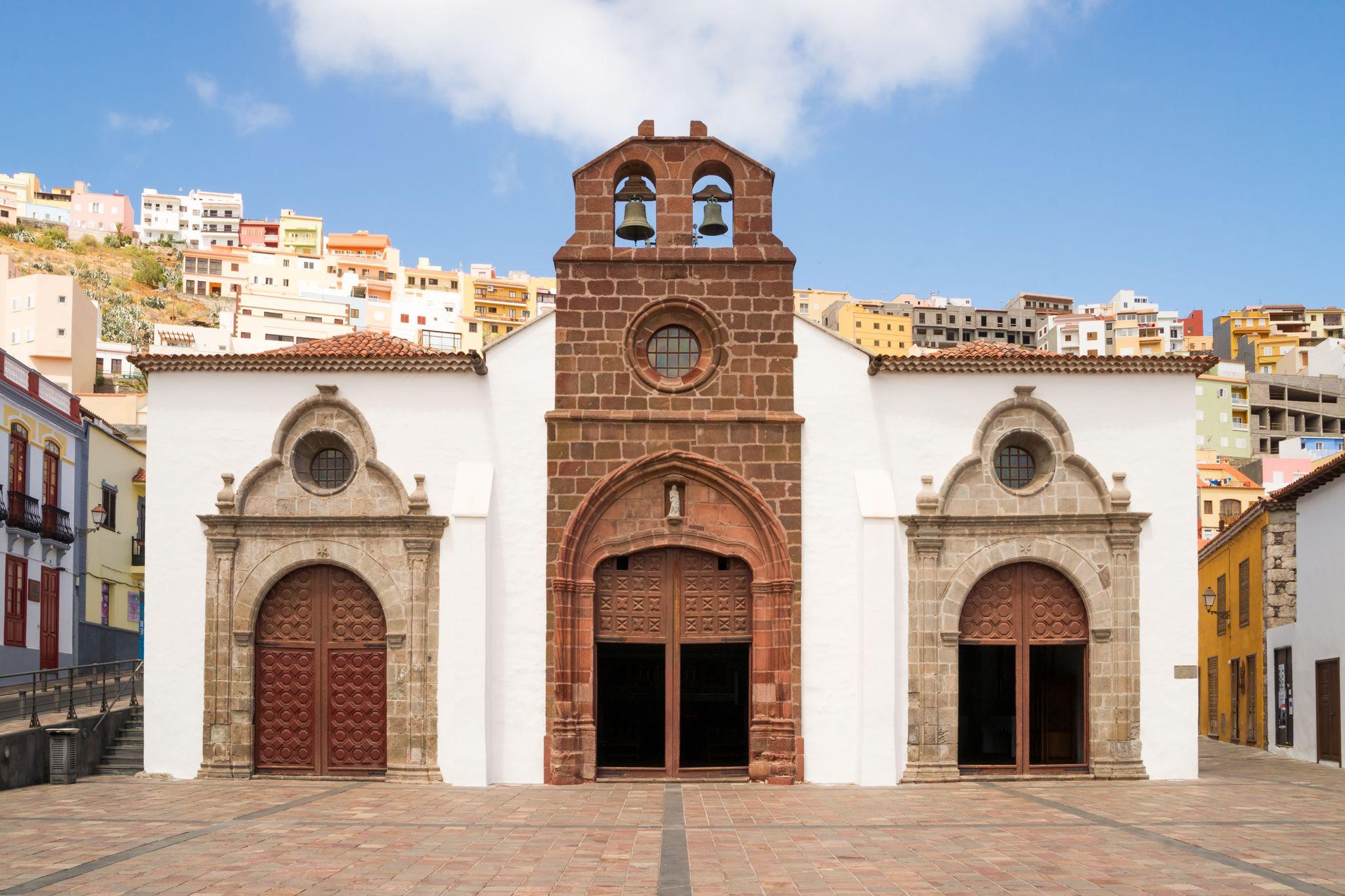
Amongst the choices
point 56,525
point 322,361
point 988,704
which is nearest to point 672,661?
point 988,704

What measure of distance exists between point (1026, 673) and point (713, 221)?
784 centimetres

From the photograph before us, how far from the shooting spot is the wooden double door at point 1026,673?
770 inches

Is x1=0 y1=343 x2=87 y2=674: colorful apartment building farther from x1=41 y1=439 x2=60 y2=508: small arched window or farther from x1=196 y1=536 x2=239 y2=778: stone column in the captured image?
x1=196 y1=536 x2=239 y2=778: stone column

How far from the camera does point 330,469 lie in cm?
2006

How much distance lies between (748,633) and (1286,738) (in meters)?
12.8

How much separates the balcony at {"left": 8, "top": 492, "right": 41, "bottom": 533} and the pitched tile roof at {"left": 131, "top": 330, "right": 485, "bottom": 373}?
1181 cm

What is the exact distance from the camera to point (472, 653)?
62.5 ft

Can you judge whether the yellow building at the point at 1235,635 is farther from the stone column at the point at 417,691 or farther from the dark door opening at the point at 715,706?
the stone column at the point at 417,691

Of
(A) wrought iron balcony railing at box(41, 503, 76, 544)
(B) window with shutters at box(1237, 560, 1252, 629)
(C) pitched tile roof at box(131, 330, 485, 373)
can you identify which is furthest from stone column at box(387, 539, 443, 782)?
(B) window with shutters at box(1237, 560, 1252, 629)

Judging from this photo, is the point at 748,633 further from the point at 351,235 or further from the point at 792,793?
the point at 351,235

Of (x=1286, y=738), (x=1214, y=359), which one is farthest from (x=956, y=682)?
(x=1286, y=738)

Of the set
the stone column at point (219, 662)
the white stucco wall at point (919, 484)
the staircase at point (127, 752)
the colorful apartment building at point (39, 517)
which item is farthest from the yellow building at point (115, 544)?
the white stucco wall at point (919, 484)

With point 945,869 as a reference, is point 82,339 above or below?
above

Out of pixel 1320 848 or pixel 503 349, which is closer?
pixel 1320 848
